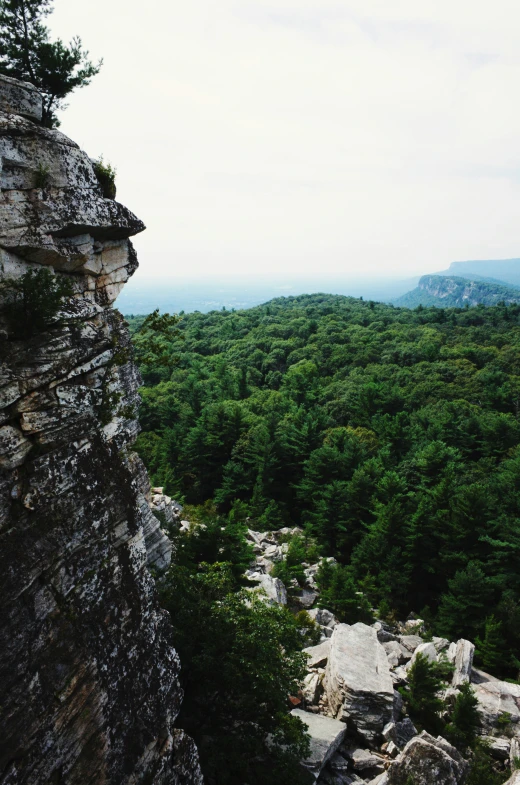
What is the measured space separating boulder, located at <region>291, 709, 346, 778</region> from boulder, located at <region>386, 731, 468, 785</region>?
183cm

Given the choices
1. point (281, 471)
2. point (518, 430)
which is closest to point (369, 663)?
point (281, 471)

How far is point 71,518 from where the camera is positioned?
8.71 m

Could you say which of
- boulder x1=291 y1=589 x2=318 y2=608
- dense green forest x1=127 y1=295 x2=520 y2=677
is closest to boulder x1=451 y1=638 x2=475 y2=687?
dense green forest x1=127 y1=295 x2=520 y2=677

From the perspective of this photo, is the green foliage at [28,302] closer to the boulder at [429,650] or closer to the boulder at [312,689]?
the boulder at [312,689]

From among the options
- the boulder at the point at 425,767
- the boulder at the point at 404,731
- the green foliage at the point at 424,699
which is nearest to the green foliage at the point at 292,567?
the green foliage at the point at 424,699

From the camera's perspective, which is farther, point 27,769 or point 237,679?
point 237,679

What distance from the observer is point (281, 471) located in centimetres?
4228

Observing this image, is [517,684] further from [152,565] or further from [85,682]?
[85,682]

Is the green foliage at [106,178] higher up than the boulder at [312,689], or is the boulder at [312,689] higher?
the green foliage at [106,178]

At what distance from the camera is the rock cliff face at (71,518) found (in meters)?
7.73

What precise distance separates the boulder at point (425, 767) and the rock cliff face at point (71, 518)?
233 inches

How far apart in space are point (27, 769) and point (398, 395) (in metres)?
47.2

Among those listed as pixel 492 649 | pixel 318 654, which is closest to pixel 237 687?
pixel 318 654

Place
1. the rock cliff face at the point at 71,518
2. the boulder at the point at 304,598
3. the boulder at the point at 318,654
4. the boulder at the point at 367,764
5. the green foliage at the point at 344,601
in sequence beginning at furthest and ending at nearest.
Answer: the boulder at the point at 304,598, the green foliage at the point at 344,601, the boulder at the point at 318,654, the boulder at the point at 367,764, the rock cliff face at the point at 71,518
